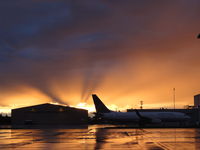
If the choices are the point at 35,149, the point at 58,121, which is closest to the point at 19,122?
the point at 58,121

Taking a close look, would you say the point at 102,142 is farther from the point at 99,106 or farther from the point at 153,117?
Result: the point at 153,117

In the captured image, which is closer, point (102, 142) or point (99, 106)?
point (102, 142)

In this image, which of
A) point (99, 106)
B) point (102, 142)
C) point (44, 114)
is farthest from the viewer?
point (44, 114)

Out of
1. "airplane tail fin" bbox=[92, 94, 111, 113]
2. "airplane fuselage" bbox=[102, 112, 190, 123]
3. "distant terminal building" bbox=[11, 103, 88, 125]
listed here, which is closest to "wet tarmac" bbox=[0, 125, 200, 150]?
"airplane fuselage" bbox=[102, 112, 190, 123]

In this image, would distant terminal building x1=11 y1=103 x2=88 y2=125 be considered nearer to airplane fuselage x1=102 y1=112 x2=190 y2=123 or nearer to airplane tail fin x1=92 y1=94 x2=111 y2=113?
airplane tail fin x1=92 y1=94 x2=111 y2=113

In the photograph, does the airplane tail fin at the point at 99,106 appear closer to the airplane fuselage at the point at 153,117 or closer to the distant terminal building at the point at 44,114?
the airplane fuselage at the point at 153,117

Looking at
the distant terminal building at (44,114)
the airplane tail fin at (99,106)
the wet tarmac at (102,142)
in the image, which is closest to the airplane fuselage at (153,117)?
the airplane tail fin at (99,106)

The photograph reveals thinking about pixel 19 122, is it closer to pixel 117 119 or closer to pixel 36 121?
pixel 36 121

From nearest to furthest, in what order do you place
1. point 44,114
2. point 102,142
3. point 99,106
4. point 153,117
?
point 102,142
point 99,106
point 153,117
point 44,114

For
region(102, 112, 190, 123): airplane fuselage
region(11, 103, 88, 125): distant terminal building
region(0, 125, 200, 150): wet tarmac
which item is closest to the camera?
region(0, 125, 200, 150): wet tarmac

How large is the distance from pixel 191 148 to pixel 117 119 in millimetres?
59140

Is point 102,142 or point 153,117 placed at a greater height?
point 102,142

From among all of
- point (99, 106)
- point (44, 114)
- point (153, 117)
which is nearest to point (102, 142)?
point (99, 106)

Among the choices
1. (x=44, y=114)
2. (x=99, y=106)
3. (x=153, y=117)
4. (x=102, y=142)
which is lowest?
(x=153, y=117)
